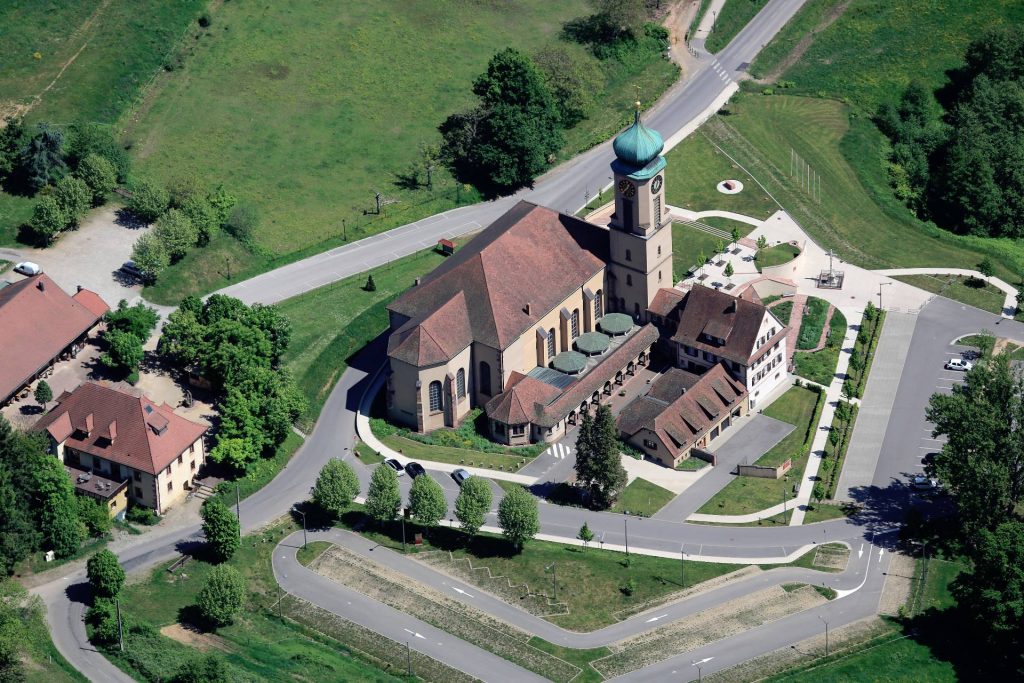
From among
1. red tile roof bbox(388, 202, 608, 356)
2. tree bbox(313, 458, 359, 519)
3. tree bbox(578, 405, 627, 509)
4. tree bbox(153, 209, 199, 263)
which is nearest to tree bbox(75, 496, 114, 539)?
tree bbox(313, 458, 359, 519)

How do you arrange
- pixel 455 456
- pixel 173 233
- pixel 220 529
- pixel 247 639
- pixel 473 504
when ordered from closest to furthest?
pixel 247 639
pixel 220 529
pixel 473 504
pixel 455 456
pixel 173 233

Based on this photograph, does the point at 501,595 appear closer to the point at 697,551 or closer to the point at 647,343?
the point at 697,551

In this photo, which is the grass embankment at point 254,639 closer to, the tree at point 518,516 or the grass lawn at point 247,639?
the grass lawn at point 247,639

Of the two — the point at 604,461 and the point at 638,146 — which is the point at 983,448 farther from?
the point at 638,146

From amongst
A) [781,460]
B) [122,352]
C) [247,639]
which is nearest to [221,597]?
[247,639]

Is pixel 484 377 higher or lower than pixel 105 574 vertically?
higher

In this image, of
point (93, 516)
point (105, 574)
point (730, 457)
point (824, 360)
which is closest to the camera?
point (105, 574)
